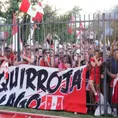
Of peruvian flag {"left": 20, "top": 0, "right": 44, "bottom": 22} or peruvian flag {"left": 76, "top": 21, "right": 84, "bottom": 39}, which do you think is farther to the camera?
peruvian flag {"left": 20, "top": 0, "right": 44, "bottom": 22}

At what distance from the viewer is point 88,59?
29.9 ft

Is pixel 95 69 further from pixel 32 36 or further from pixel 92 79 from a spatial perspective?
pixel 32 36

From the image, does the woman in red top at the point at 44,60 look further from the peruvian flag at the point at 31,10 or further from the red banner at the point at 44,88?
the peruvian flag at the point at 31,10

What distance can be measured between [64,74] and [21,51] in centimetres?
152

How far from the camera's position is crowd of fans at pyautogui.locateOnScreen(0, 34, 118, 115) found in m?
8.88

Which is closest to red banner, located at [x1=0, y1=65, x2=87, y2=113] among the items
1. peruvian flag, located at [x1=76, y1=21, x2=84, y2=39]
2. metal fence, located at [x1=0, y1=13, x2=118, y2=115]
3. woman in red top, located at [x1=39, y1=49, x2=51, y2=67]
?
woman in red top, located at [x1=39, y1=49, x2=51, y2=67]

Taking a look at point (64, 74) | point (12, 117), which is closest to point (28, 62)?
point (64, 74)

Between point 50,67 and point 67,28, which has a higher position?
point 67,28

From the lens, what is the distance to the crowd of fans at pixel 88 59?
8875 millimetres

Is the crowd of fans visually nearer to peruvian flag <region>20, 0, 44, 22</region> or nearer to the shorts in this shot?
the shorts

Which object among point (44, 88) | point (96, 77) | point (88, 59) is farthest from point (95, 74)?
point (44, 88)

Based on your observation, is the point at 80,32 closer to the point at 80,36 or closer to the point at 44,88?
the point at 80,36

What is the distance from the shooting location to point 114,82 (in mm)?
8875

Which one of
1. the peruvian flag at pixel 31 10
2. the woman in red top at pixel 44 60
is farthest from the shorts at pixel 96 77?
the peruvian flag at pixel 31 10
